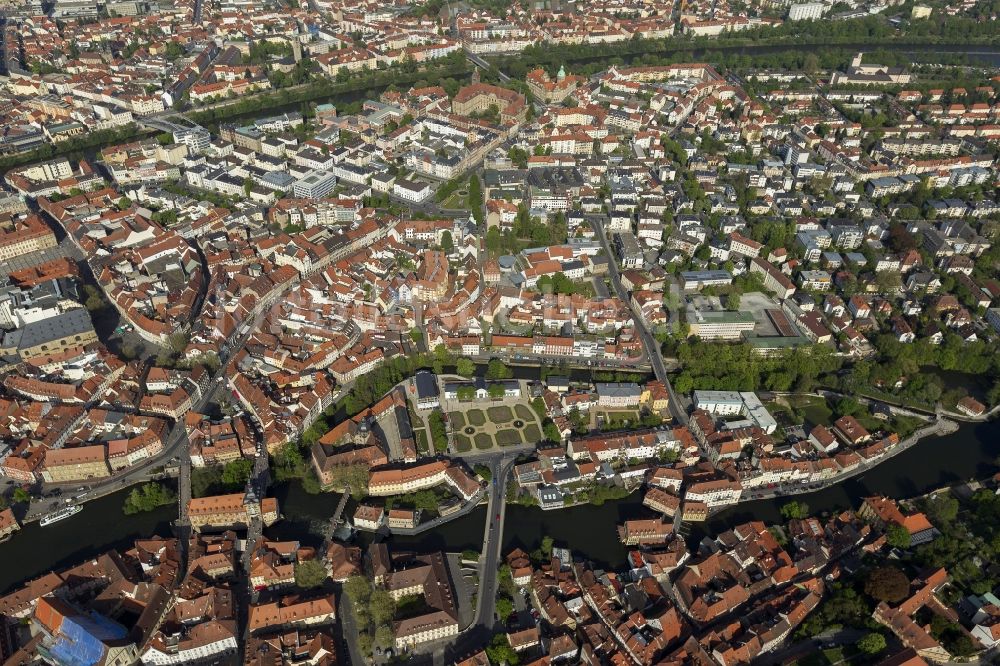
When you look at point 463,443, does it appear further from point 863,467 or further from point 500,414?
point 863,467

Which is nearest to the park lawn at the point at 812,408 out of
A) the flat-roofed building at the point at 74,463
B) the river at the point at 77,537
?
the river at the point at 77,537

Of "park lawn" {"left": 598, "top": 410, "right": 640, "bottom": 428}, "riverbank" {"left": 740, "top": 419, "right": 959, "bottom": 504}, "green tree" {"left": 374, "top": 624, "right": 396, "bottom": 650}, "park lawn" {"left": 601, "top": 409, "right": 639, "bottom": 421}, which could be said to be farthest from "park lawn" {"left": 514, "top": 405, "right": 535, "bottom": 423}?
"green tree" {"left": 374, "top": 624, "right": 396, "bottom": 650}

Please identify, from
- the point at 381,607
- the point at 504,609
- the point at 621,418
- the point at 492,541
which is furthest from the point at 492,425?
the point at 381,607

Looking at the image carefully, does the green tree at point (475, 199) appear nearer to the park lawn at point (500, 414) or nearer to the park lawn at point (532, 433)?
the park lawn at point (500, 414)

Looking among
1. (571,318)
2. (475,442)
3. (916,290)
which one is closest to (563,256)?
(571,318)

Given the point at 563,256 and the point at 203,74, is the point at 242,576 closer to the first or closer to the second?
the point at 563,256
